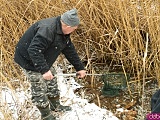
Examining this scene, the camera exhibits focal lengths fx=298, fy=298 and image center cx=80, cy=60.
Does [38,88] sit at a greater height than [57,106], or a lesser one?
greater

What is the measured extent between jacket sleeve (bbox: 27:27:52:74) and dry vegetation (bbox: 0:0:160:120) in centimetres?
46

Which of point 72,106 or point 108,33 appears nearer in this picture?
point 72,106

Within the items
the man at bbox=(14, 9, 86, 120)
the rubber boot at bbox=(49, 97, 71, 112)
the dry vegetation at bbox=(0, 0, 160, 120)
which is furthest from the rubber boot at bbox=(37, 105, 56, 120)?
the dry vegetation at bbox=(0, 0, 160, 120)

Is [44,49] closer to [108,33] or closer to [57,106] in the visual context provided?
[57,106]

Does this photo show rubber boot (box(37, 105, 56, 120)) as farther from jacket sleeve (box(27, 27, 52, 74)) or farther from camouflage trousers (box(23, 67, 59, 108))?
jacket sleeve (box(27, 27, 52, 74))

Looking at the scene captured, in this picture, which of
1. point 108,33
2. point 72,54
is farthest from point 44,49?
point 108,33

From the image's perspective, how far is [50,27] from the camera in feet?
6.89

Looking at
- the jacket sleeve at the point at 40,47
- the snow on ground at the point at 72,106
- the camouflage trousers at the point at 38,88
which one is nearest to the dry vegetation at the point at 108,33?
the snow on ground at the point at 72,106

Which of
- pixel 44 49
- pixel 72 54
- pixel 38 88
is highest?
pixel 44 49

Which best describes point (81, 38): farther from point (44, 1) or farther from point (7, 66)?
point (7, 66)

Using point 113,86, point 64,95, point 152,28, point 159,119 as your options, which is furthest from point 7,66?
point 159,119

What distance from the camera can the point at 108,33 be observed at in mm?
2766

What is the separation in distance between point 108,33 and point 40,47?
36.1 inches

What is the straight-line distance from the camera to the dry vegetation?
8.22ft
